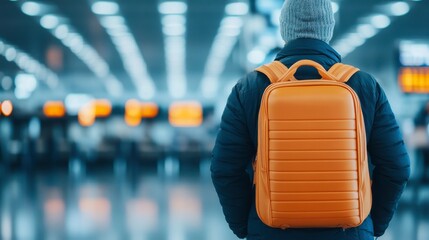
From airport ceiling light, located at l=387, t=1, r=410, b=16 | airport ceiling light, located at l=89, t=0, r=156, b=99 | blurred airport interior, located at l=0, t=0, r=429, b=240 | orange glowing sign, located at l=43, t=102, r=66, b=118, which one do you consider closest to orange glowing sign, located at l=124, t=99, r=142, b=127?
blurred airport interior, located at l=0, t=0, r=429, b=240

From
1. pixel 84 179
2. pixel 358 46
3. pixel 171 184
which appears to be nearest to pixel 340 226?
pixel 171 184

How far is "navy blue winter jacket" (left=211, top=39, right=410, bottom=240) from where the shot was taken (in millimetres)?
2553

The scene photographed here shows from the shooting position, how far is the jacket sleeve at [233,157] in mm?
2572

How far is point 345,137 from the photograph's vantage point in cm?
240

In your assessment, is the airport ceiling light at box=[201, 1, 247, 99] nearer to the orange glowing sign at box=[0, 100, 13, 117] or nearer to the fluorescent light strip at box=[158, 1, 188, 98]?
the fluorescent light strip at box=[158, 1, 188, 98]

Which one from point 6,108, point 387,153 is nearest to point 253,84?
point 387,153

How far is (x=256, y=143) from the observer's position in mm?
2609

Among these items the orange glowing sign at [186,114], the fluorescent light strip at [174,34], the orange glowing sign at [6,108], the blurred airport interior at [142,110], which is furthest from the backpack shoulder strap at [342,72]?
the orange glowing sign at [186,114]

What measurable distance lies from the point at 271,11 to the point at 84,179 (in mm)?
11438

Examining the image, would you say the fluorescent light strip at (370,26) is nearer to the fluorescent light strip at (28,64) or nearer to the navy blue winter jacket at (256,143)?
the fluorescent light strip at (28,64)

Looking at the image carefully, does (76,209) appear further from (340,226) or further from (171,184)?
(340,226)

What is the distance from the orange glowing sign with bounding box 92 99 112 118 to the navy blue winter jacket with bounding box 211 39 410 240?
27700 mm

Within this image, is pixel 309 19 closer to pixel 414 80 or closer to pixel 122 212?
pixel 122 212

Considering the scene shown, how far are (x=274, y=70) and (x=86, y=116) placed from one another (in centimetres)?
2779
